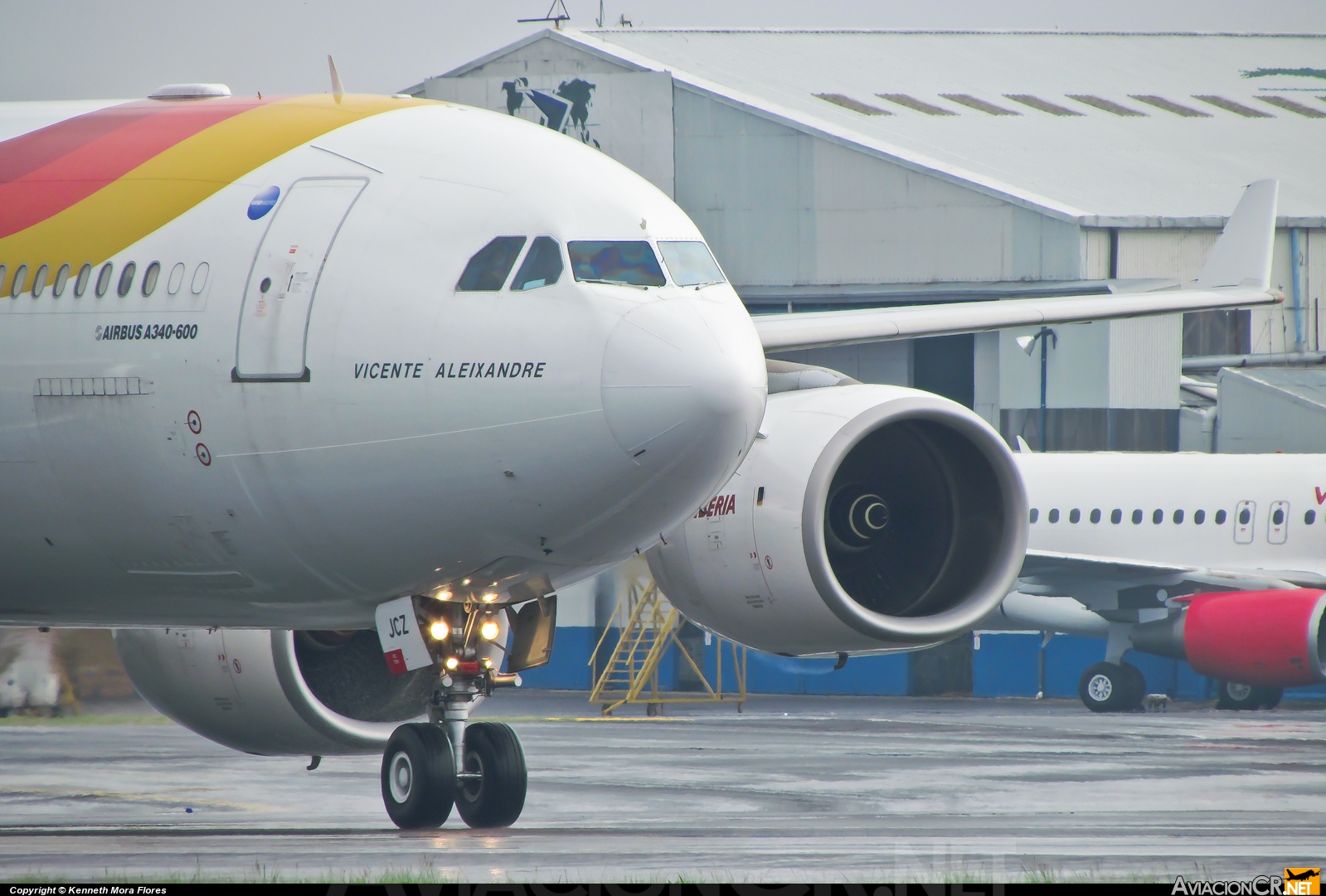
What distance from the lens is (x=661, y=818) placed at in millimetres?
13258

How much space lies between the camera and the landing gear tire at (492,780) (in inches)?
426

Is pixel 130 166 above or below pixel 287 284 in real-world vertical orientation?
above

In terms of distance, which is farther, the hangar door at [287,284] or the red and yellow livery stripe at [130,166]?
the red and yellow livery stripe at [130,166]

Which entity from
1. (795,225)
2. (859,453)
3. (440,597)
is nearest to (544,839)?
(440,597)

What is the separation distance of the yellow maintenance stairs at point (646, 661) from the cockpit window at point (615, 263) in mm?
20051

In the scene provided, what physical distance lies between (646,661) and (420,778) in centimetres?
2096

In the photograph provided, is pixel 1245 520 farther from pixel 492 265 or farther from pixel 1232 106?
pixel 492 265

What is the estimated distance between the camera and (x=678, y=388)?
9.03m

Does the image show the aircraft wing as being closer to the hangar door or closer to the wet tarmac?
the wet tarmac

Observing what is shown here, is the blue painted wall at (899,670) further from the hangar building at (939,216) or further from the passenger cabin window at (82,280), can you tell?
the passenger cabin window at (82,280)

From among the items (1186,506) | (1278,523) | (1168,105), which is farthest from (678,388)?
(1168,105)

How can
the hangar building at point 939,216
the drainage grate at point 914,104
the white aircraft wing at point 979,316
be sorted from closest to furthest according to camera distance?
the white aircraft wing at point 979,316 < the hangar building at point 939,216 < the drainage grate at point 914,104

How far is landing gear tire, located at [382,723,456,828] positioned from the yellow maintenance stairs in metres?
18.6

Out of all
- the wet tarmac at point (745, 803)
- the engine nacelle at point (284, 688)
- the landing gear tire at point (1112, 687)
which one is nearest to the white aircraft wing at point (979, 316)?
the wet tarmac at point (745, 803)
